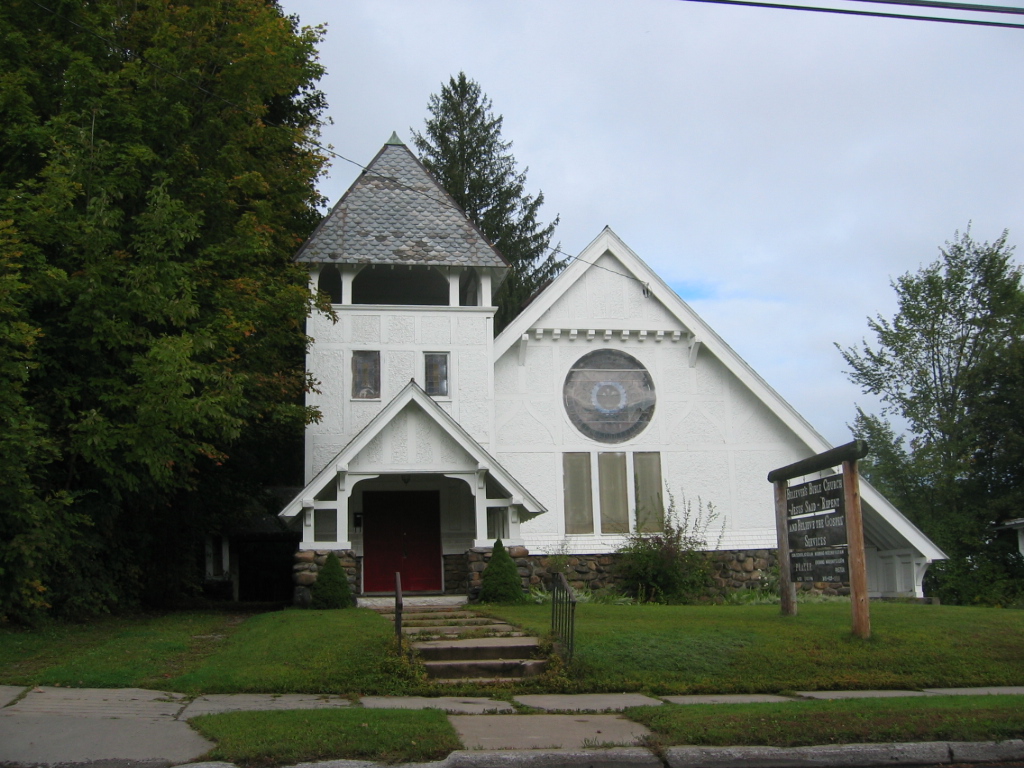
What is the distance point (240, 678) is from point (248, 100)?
37.7 ft

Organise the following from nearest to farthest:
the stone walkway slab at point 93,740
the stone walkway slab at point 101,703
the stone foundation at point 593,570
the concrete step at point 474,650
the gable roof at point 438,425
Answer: the stone walkway slab at point 93,740 → the stone walkway slab at point 101,703 → the concrete step at point 474,650 → the gable roof at point 438,425 → the stone foundation at point 593,570

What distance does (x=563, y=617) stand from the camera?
422 inches

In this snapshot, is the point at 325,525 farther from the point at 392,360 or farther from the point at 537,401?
the point at 537,401

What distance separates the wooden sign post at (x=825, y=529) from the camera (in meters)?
11.2

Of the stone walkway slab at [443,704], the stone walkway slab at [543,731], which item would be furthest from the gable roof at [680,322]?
the stone walkway slab at [543,731]

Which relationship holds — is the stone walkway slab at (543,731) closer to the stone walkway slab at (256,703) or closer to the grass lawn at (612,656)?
the stone walkway slab at (256,703)

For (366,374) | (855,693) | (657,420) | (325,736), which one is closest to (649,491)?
(657,420)

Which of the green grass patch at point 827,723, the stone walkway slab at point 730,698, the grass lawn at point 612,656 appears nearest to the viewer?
the green grass patch at point 827,723

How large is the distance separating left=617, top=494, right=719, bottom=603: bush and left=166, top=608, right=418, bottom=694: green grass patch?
25.5 feet

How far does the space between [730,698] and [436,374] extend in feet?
37.4

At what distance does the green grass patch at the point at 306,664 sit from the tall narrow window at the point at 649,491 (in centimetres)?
881

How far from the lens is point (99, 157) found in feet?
48.2

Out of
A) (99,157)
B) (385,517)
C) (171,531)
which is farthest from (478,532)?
(99,157)

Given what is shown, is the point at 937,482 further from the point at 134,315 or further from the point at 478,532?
the point at 134,315
